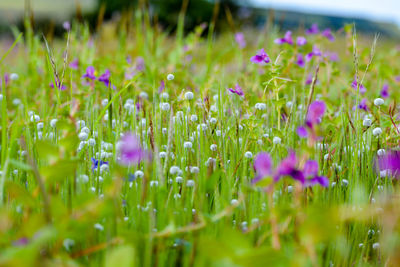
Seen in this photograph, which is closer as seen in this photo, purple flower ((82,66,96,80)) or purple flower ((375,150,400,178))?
purple flower ((375,150,400,178))

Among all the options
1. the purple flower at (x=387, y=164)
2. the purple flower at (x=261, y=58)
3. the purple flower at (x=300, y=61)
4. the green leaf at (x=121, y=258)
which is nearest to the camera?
the green leaf at (x=121, y=258)

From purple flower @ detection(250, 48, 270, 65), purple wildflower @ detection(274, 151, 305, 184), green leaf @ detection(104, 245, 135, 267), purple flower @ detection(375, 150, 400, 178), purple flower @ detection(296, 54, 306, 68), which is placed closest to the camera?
green leaf @ detection(104, 245, 135, 267)

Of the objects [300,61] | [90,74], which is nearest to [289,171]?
[90,74]

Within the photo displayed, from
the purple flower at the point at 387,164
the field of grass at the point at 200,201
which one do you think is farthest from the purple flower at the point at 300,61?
the purple flower at the point at 387,164

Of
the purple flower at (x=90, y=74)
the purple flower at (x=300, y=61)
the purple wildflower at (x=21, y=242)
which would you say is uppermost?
the purple flower at (x=300, y=61)

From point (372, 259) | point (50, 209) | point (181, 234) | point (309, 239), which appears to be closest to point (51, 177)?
point (50, 209)

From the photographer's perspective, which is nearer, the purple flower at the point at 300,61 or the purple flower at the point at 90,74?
the purple flower at the point at 90,74

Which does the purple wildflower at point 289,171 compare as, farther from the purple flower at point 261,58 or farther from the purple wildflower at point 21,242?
the purple flower at point 261,58

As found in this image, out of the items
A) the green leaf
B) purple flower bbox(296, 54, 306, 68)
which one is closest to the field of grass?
the green leaf

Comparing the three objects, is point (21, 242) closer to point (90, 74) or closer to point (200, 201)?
point (200, 201)

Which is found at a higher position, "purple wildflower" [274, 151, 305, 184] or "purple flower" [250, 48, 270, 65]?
"purple flower" [250, 48, 270, 65]

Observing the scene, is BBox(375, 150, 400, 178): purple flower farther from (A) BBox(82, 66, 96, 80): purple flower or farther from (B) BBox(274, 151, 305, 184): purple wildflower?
(A) BBox(82, 66, 96, 80): purple flower
